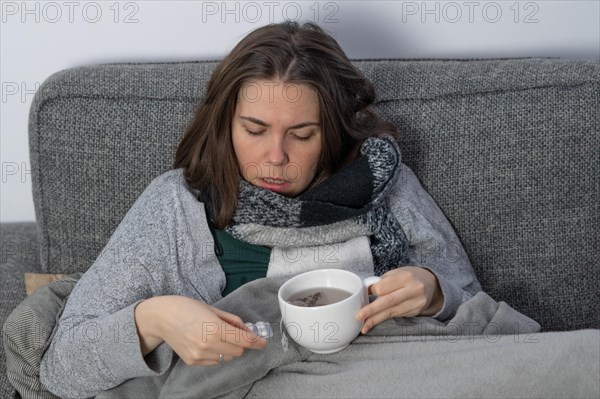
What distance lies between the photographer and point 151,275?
1438mm

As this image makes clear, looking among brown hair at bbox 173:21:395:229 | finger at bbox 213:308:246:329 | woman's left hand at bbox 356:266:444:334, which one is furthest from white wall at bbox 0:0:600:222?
finger at bbox 213:308:246:329

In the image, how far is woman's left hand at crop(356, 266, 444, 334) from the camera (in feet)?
4.28

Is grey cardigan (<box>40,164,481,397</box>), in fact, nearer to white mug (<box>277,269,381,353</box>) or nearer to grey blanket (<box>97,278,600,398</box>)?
grey blanket (<box>97,278,600,398</box>)

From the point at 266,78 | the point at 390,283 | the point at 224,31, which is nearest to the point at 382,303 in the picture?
the point at 390,283

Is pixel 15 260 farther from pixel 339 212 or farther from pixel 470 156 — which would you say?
pixel 470 156

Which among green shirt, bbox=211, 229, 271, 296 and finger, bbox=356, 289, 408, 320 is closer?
finger, bbox=356, 289, 408, 320

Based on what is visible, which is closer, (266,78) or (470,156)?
(266,78)

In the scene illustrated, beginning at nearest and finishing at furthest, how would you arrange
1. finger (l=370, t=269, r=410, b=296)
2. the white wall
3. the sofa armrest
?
finger (l=370, t=269, r=410, b=296) < the sofa armrest < the white wall

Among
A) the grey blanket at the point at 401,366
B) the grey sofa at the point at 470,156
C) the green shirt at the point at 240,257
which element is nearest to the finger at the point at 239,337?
the grey blanket at the point at 401,366

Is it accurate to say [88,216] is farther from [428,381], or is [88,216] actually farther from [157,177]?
[428,381]

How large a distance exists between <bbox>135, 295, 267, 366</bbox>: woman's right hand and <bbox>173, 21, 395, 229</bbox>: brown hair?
267mm

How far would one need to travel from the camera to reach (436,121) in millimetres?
1669

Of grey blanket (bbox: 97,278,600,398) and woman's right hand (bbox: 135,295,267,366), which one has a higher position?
woman's right hand (bbox: 135,295,267,366)

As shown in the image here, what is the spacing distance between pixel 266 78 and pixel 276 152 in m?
0.13
